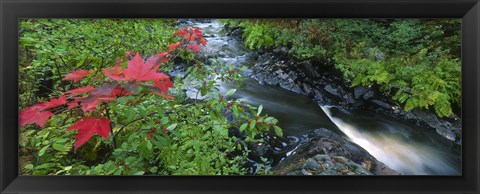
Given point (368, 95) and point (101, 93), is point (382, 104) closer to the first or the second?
point (368, 95)

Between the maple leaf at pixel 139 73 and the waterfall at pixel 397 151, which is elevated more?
the maple leaf at pixel 139 73

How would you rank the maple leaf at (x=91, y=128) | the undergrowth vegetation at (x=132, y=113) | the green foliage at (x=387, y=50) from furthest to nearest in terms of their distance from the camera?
the green foliage at (x=387, y=50) < the undergrowth vegetation at (x=132, y=113) < the maple leaf at (x=91, y=128)

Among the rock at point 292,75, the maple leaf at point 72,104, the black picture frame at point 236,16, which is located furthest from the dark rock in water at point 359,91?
the maple leaf at point 72,104

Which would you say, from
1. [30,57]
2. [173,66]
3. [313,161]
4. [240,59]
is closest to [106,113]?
[173,66]

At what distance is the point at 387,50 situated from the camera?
1551 millimetres

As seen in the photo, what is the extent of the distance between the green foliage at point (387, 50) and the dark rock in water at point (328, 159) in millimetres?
295

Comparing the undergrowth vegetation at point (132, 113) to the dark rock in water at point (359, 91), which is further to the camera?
the dark rock in water at point (359, 91)

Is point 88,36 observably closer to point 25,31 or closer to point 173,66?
point 25,31

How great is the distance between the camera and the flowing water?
148cm

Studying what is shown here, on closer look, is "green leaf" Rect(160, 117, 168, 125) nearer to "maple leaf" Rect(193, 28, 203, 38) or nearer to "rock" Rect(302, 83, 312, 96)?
"maple leaf" Rect(193, 28, 203, 38)

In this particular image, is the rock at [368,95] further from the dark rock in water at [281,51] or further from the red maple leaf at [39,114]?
the red maple leaf at [39,114]

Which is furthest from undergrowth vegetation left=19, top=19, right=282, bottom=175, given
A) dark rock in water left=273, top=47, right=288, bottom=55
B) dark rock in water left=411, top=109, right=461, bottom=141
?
dark rock in water left=411, top=109, right=461, bottom=141

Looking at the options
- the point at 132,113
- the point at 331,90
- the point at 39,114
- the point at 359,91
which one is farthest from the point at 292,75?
the point at 39,114

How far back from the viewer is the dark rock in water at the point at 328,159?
140 centimetres
